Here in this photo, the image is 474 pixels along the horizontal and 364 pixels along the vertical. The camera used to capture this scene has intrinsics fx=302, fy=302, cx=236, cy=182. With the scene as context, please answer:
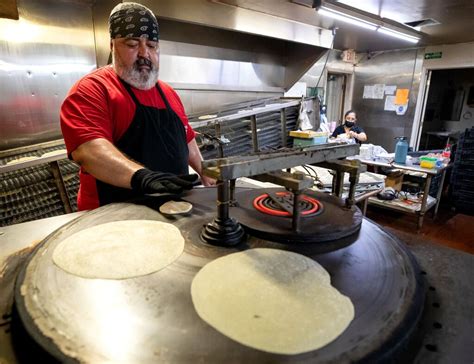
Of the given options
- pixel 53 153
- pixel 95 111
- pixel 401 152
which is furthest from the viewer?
pixel 401 152

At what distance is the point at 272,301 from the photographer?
0.62 m

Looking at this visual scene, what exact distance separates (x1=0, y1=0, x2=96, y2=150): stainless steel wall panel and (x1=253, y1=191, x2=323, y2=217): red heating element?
1.82m

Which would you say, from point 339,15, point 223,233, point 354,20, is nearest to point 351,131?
point 354,20

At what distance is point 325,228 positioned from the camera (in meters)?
0.85

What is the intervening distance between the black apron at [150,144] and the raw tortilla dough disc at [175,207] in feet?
0.92

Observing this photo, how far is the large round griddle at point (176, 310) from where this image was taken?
0.49 meters

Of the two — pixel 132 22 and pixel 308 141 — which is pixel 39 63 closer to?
pixel 132 22

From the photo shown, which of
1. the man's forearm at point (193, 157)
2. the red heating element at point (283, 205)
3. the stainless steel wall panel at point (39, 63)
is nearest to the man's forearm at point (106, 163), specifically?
the red heating element at point (283, 205)

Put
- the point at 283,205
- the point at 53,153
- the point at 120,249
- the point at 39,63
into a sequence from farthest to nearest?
the point at 39,63 → the point at 53,153 → the point at 283,205 → the point at 120,249

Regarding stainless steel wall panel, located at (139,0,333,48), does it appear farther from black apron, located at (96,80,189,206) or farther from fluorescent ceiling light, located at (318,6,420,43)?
black apron, located at (96,80,189,206)

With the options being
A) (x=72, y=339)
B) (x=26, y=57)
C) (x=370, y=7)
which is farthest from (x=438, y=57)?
(x=72, y=339)

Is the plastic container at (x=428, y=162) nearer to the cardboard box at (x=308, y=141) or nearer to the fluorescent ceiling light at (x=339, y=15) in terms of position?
the cardboard box at (x=308, y=141)

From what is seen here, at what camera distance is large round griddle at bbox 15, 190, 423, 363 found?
1.61 ft

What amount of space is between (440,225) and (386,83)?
11.2ft
